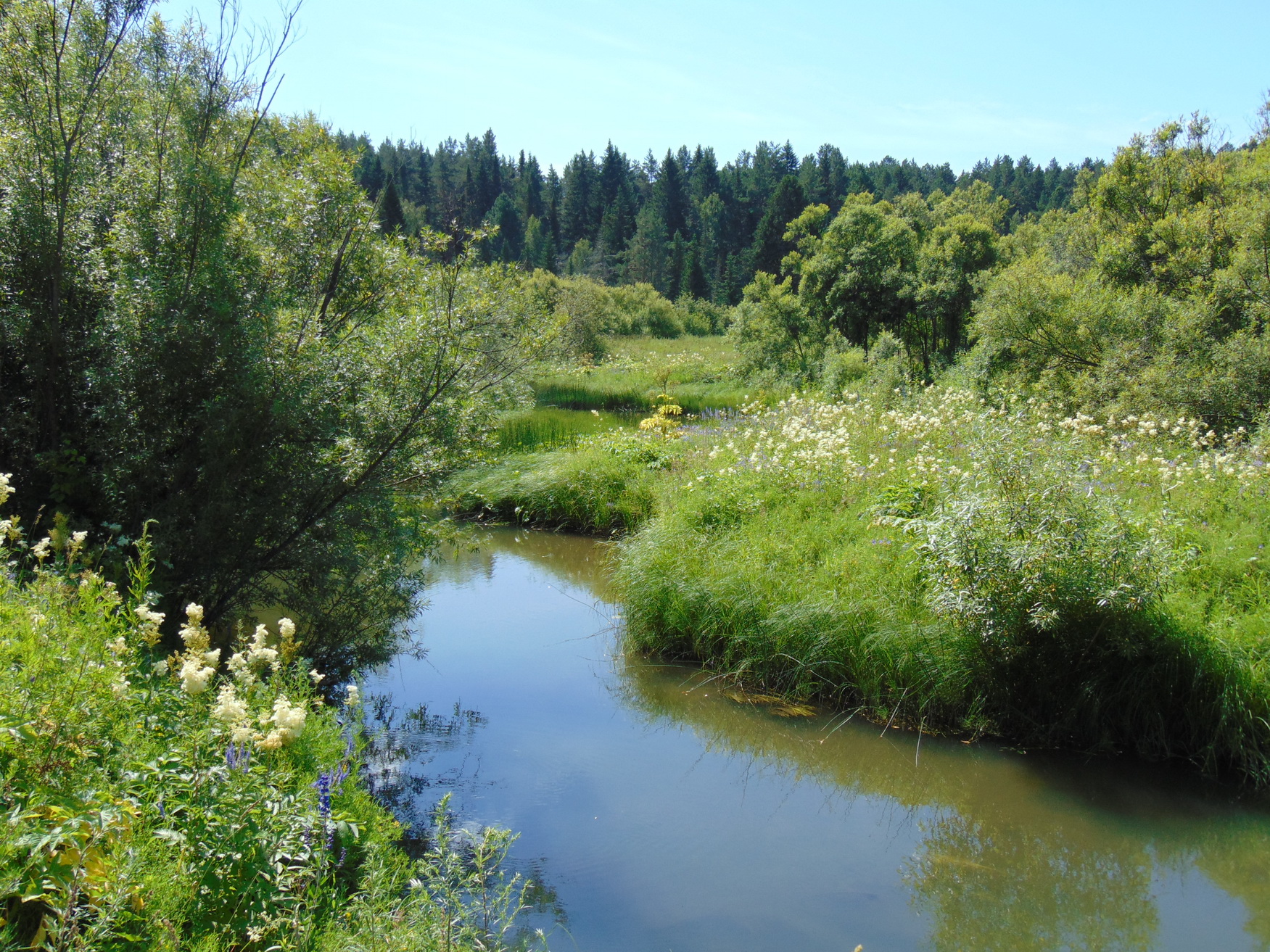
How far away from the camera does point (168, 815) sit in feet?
8.48

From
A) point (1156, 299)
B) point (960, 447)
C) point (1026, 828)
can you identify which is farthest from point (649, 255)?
point (1026, 828)

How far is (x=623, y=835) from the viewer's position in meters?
5.04

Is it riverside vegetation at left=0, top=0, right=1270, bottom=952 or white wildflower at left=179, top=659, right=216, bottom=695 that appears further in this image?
white wildflower at left=179, top=659, right=216, bottom=695

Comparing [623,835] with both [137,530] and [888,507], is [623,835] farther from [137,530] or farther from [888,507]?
[888,507]

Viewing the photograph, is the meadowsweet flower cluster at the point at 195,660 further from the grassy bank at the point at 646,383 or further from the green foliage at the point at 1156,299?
the grassy bank at the point at 646,383

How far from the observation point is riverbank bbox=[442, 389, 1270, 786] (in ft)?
18.0

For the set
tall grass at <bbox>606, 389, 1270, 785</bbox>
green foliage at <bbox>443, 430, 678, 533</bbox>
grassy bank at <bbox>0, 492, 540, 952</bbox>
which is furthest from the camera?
green foliage at <bbox>443, 430, 678, 533</bbox>

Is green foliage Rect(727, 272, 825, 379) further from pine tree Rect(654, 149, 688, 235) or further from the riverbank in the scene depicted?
pine tree Rect(654, 149, 688, 235)

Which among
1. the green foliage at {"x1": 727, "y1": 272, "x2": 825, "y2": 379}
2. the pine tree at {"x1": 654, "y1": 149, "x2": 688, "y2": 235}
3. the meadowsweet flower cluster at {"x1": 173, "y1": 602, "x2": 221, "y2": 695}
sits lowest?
the meadowsweet flower cluster at {"x1": 173, "y1": 602, "x2": 221, "y2": 695}

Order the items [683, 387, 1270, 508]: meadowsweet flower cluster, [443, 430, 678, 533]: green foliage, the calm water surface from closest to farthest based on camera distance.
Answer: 1. the calm water surface
2. [683, 387, 1270, 508]: meadowsweet flower cluster
3. [443, 430, 678, 533]: green foliage

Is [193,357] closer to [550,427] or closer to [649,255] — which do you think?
[550,427]

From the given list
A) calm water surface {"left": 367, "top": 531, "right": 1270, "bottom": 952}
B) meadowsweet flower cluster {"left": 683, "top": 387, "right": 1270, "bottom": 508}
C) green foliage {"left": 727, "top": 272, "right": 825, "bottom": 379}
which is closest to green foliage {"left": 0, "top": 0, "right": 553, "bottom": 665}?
calm water surface {"left": 367, "top": 531, "right": 1270, "bottom": 952}

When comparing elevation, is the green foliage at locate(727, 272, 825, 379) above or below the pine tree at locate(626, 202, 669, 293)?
below

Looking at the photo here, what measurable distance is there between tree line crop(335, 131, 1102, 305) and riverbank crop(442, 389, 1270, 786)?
38619 mm
